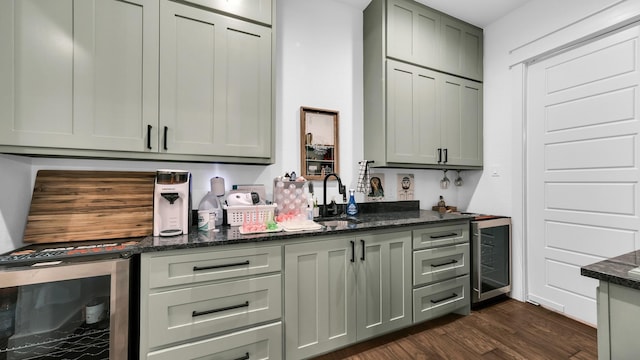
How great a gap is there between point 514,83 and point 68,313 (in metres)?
3.88

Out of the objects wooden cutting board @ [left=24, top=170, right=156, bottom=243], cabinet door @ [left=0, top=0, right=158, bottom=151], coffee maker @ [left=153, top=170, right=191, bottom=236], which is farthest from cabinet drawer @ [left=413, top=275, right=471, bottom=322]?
cabinet door @ [left=0, top=0, right=158, bottom=151]

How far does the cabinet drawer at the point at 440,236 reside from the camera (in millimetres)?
2006

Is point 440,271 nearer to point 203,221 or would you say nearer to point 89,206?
point 203,221

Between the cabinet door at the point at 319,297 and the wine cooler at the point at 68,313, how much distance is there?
84 centimetres

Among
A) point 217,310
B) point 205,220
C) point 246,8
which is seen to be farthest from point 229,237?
point 246,8

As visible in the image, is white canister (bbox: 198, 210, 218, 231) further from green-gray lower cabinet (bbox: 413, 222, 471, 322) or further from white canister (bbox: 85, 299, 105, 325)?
green-gray lower cabinet (bbox: 413, 222, 471, 322)

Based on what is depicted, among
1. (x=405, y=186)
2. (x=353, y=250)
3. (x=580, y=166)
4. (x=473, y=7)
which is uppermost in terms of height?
(x=473, y=7)

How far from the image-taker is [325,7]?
2.44m

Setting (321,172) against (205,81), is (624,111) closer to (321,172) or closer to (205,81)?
(321,172)

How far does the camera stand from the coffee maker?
147 centimetres

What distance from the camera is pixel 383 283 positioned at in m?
1.87

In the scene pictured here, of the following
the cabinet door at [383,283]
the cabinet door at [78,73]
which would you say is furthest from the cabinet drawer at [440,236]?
the cabinet door at [78,73]

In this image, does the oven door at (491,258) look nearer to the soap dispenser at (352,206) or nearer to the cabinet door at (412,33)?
the soap dispenser at (352,206)

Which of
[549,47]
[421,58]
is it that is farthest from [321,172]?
[549,47]
